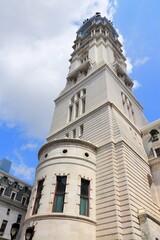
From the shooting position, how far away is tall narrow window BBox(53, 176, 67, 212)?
17169 mm

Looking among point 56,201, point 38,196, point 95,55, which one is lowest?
point 56,201

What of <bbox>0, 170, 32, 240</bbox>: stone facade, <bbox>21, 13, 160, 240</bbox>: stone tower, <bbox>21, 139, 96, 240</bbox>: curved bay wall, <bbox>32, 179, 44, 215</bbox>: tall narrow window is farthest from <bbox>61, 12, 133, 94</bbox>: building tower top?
<bbox>32, 179, 44, 215</bbox>: tall narrow window

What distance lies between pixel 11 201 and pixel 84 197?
1010 inches

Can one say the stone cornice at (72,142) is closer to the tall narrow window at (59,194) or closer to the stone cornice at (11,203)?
the tall narrow window at (59,194)

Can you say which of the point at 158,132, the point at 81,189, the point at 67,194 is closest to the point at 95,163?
the point at 81,189

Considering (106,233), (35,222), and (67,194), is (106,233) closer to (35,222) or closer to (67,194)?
(67,194)

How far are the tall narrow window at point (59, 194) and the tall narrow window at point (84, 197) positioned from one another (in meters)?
1.69

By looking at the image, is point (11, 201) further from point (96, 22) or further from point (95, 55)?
point (96, 22)

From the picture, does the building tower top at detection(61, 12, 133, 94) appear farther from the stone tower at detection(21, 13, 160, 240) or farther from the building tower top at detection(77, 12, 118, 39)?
the stone tower at detection(21, 13, 160, 240)

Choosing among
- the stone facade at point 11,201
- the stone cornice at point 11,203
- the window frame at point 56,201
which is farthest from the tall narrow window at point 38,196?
the stone cornice at point 11,203

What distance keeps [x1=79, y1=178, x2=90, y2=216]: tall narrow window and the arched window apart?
1505cm

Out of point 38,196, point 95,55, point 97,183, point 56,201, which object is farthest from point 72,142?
point 95,55

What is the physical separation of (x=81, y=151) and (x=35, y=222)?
813cm

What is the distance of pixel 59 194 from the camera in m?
18.0
